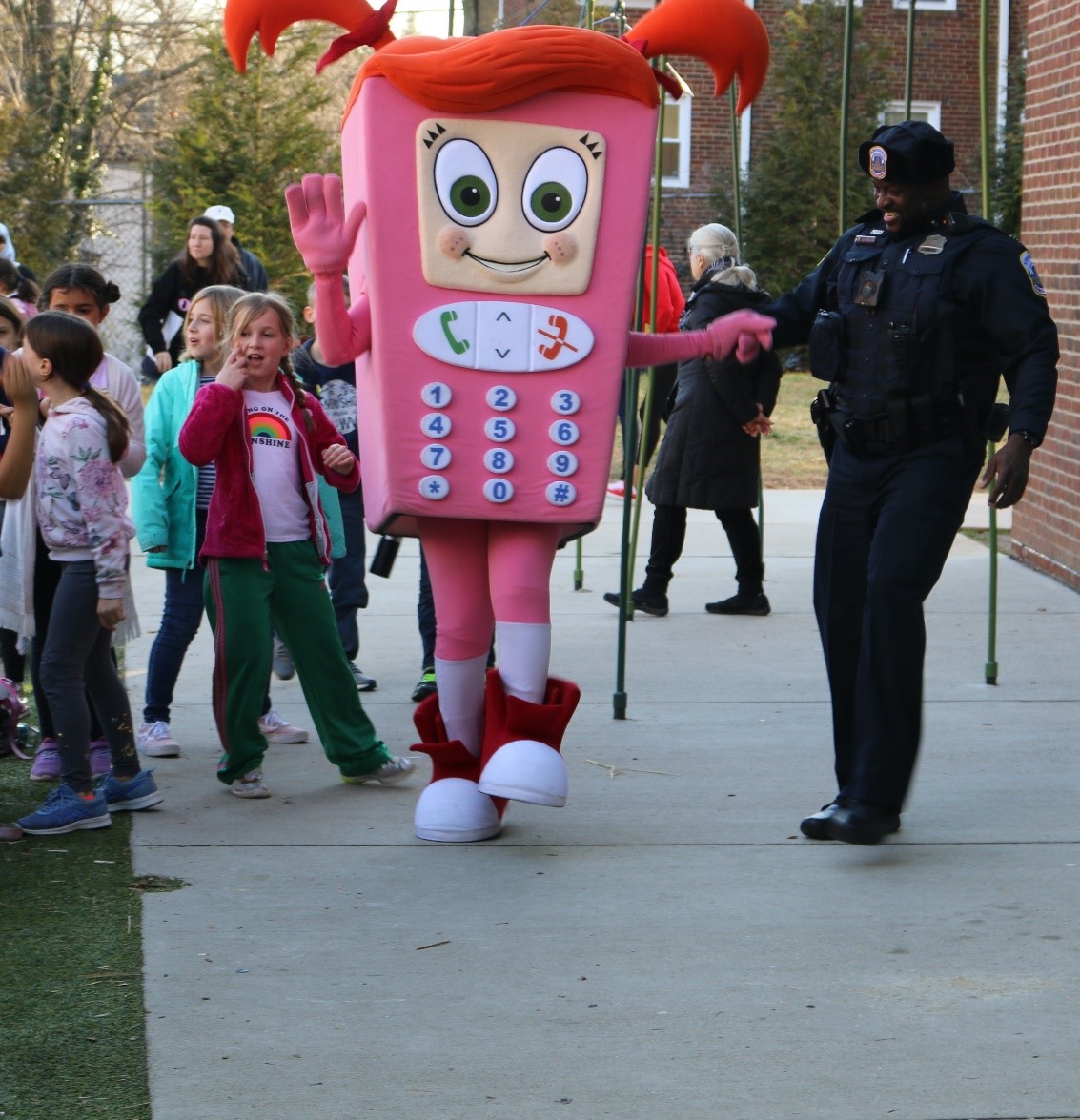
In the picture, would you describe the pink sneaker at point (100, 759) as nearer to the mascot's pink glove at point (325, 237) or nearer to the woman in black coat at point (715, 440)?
the mascot's pink glove at point (325, 237)

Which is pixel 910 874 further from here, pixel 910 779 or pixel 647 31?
pixel 647 31

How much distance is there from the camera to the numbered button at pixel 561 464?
4.34 meters

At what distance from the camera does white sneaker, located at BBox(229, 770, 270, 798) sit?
4969 millimetres

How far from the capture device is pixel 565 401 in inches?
170

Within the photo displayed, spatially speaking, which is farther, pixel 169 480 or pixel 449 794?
pixel 169 480

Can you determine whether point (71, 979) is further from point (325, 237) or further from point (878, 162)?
point (878, 162)

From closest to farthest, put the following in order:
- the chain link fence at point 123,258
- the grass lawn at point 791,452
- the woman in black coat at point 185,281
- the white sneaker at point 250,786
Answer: the white sneaker at point 250,786 → the woman in black coat at point 185,281 → the grass lawn at point 791,452 → the chain link fence at point 123,258

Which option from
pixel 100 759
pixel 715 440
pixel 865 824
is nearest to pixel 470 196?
pixel 865 824

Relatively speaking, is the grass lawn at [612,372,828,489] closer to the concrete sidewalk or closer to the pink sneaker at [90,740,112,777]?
the concrete sidewalk

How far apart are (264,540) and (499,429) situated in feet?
2.93

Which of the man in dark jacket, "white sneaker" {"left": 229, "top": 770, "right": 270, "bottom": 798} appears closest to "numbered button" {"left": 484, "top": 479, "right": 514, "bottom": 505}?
"white sneaker" {"left": 229, "top": 770, "right": 270, "bottom": 798}

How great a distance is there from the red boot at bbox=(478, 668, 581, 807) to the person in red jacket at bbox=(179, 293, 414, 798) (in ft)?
2.32

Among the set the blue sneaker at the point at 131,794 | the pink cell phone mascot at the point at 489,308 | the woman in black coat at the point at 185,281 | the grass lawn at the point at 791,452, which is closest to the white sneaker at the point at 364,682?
the blue sneaker at the point at 131,794

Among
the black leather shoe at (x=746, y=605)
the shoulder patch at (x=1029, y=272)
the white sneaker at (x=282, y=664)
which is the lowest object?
the black leather shoe at (x=746, y=605)
